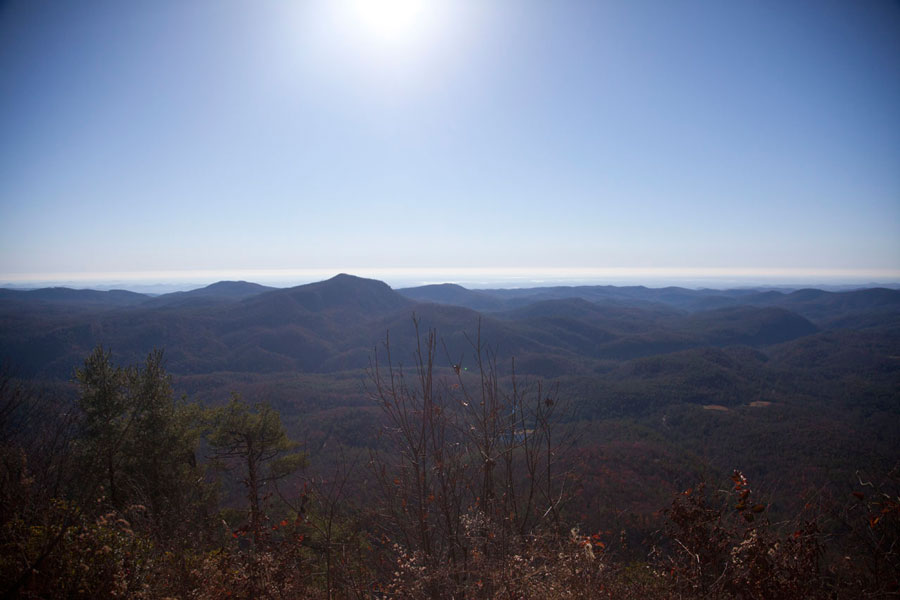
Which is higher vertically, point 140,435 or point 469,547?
point 469,547

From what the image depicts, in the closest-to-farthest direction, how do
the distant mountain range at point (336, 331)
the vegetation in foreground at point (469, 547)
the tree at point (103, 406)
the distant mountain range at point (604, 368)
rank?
the vegetation in foreground at point (469, 547) < the tree at point (103, 406) < the distant mountain range at point (604, 368) < the distant mountain range at point (336, 331)

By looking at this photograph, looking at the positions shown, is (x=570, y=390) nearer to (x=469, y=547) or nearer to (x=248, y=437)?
(x=248, y=437)

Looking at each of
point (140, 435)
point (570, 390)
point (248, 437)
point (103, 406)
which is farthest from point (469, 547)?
point (570, 390)

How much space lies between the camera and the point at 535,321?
495ft

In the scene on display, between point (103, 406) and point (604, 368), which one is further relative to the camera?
point (604, 368)

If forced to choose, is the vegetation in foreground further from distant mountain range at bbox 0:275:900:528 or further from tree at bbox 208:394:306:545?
tree at bbox 208:394:306:545

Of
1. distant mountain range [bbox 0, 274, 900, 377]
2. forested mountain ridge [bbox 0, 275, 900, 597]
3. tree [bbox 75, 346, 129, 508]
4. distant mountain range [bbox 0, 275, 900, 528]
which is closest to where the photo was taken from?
forested mountain ridge [bbox 0, 275, 900, 597]

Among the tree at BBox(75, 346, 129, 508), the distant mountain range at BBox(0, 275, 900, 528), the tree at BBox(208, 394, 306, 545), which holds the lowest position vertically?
the distant mountain range at BBox(0, 275, 900, 528)

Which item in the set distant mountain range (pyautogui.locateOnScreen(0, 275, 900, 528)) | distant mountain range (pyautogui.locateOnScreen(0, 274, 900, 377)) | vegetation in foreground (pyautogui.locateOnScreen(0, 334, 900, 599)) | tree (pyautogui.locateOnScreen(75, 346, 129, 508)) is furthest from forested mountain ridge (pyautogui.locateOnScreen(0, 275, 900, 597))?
distant mountain range (pyautogui.locateOnScreen(0, 274, 900, 377))

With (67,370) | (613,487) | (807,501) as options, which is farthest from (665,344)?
(67,370)

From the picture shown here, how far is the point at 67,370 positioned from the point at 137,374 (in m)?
115

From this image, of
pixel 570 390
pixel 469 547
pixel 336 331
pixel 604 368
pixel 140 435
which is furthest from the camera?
pixel 336 331

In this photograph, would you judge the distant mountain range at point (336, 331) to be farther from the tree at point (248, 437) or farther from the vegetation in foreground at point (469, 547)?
the vegetation in foreground at point (469, 547)

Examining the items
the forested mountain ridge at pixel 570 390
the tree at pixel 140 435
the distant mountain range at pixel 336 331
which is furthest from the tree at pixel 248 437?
the distant mountain range at pixel 336 331
